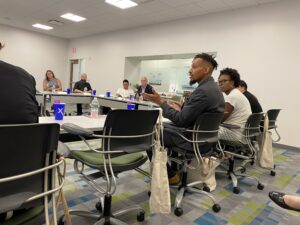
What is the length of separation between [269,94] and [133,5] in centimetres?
374

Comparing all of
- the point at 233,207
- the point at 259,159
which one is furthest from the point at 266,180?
the point at 233,207

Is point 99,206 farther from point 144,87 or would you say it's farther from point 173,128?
point 144,87

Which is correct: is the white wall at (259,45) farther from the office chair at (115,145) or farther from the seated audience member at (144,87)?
the office chair at (115,145)

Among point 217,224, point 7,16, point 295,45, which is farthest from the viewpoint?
point 7,16

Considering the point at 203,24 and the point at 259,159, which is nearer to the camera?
the point at 259,159

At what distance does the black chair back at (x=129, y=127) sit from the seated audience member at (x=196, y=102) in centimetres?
44

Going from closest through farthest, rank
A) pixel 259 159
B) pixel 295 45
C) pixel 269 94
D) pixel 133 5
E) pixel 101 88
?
pixel 259 159, pixel 295 45, pixel 269 94, pixel 133 5, pixel 101 88

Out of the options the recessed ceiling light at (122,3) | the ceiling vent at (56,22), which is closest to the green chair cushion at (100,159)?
the recessed ceiling light at (122,3)

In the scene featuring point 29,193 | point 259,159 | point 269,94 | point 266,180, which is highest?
point 269,94

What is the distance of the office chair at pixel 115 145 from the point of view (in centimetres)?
131

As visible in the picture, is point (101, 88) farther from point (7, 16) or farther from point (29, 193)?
point (29, 193)

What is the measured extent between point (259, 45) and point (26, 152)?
210 inches

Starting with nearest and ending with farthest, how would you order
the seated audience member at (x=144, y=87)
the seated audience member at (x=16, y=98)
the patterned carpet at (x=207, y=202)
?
the seated audience member at (x=16, y=98) < the patterned carpet at (x=207, y=202) < the seated audience member at (x=144, y=87)

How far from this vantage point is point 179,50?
257 inches
